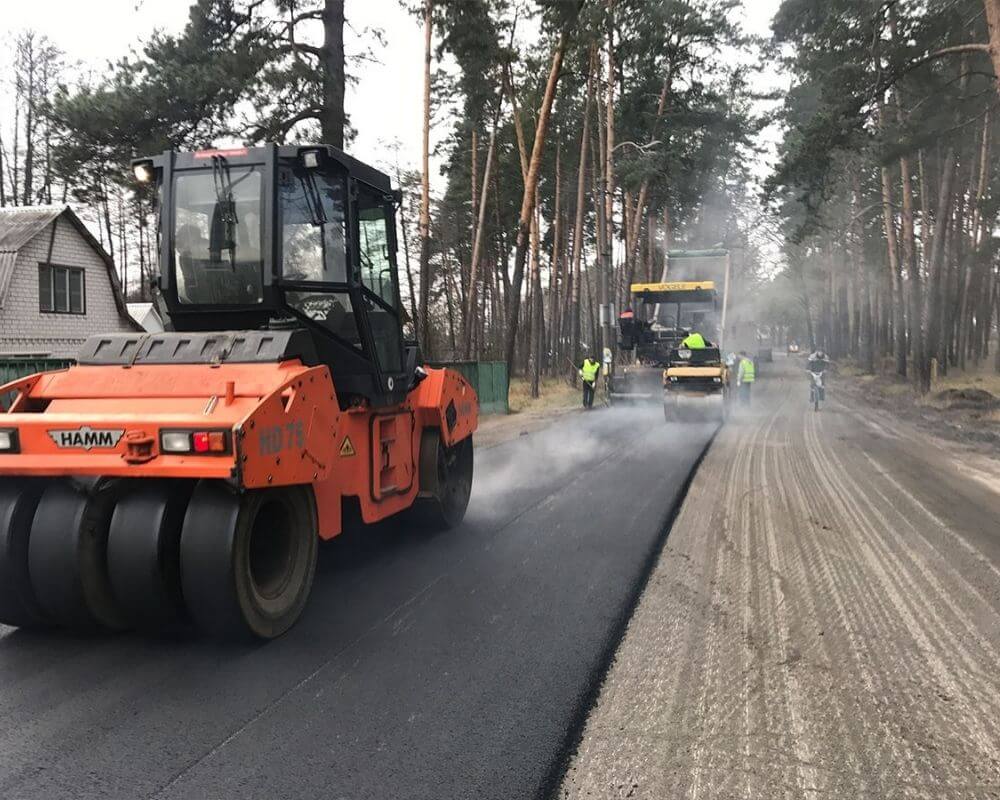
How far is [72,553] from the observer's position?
3842 mm

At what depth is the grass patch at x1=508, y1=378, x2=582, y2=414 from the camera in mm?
22438

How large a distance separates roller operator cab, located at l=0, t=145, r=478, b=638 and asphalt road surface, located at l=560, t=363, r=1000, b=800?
195 centimetres

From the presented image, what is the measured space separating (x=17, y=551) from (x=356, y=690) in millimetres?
1902

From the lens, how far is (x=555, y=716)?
11.2 feet

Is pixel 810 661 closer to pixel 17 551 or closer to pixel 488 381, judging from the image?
pixel 17 551

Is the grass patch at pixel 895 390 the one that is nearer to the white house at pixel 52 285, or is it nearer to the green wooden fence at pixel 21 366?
the green wooden fence at pixel 21 366

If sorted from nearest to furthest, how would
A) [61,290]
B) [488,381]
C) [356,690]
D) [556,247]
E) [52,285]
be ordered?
[356,690] < [488,381] < [52,285] < [61,290] < [556,247]

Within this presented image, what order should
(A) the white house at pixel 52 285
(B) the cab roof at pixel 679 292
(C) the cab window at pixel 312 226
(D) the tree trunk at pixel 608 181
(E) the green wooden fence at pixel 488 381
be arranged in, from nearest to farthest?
(C) the cab window at pixel 312 226 → (E) the green wooden fence at pixel 488 381 → (A) the white house at pixel 52 285 → (D) the tree trunk at pixel 608 181 → (B) the cab roof at pixel 679 292

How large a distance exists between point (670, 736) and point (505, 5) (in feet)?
64.8

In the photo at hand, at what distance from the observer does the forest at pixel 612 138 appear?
12430 millimetres

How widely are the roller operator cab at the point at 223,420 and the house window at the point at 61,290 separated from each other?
62.9 feet

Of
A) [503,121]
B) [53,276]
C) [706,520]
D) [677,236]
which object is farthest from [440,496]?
[677,236]

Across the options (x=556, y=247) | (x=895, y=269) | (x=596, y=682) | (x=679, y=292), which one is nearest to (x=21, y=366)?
(x=596, y=682)

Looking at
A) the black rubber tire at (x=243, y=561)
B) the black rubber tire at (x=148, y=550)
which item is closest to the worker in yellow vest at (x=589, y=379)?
the black rubber tire at (x=243, y=561)
